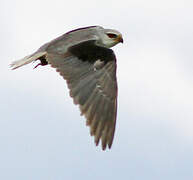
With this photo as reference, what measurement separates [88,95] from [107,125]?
0.64 m

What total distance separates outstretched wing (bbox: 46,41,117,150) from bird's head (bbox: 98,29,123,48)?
639mm

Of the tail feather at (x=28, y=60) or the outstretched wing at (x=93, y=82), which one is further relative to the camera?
the tail feather at (x=28, y=60)

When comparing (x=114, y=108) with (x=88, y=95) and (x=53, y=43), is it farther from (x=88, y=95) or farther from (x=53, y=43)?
(x=53, y=43)

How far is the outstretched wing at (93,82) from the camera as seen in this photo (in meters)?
14.9

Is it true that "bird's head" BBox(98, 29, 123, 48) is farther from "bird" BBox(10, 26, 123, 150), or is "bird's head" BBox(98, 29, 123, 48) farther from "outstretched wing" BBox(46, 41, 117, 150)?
"outstretched wing" BBox(46, 41, 117, 150)

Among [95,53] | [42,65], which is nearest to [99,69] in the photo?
[95,53]

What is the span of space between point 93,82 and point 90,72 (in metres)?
0.22

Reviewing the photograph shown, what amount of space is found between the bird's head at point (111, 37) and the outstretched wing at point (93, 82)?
639 millimetres

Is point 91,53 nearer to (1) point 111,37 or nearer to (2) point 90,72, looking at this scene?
(2) point 90,72

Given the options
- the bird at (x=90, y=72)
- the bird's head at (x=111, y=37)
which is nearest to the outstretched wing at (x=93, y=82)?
the bird at (x=90, y=72)

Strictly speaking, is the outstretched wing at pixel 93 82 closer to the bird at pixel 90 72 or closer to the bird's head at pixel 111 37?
the bird at pixel 90 72

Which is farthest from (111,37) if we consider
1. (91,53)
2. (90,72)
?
(90,72)

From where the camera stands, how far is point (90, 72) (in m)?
15.6

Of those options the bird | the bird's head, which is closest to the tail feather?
the bird
